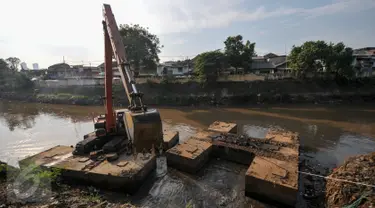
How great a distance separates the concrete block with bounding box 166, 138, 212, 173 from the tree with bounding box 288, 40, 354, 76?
21.8 m

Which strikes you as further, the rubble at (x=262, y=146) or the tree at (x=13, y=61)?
the tree at (x=13, y=61)

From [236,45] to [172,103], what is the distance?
521 inches

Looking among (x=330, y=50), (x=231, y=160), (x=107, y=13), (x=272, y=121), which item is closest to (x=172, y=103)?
(x=272, y=121)

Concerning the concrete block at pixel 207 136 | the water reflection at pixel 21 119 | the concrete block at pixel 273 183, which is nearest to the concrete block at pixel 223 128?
the concrete block at pixel 207 136

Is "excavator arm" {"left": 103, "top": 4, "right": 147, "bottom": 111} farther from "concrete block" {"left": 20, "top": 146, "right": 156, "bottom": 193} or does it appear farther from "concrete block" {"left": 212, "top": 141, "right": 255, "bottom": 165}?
"concrete block" {"left": 212, "top": 141, "right": 255, "bottom": 165}

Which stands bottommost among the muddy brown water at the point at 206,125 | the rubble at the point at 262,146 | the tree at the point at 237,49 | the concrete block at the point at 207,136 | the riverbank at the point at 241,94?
the muddy brown water at the point at 206,125

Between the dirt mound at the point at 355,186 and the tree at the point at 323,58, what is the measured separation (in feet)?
68.0

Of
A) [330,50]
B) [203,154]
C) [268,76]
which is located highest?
[330,50]

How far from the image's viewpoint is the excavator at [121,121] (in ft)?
15.2

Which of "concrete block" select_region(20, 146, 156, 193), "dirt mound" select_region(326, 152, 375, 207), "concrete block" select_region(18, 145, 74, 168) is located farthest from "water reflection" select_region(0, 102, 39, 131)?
"dirt mound" select_region(326, 152, 375, 207)

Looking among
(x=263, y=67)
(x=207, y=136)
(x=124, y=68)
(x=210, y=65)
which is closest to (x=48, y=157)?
(x=124, y=68)

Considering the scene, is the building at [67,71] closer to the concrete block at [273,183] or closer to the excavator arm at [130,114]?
the excavator arm at [130,114]

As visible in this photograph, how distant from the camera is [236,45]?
29219 mm

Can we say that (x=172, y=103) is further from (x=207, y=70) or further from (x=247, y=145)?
(x=247, y=145)
